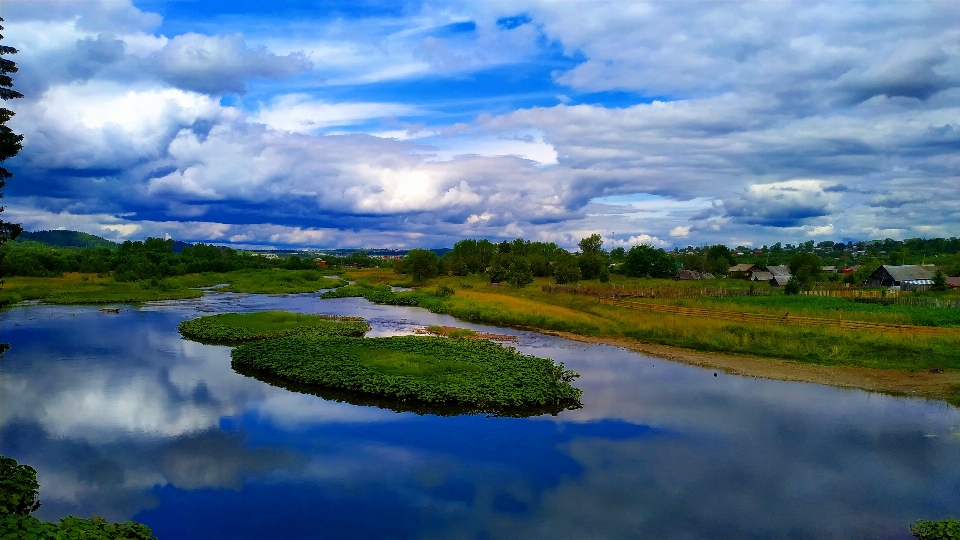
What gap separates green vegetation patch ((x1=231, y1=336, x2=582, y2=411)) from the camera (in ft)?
79.0

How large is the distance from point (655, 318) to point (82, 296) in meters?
62.1

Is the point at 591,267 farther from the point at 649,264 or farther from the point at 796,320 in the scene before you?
the point at 796,320

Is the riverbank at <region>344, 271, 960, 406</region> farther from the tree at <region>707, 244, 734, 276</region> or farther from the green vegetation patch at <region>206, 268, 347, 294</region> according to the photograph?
the tree at <region>707, 244, 734, 276</region>

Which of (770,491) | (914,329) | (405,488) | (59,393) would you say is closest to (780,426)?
(770,491)

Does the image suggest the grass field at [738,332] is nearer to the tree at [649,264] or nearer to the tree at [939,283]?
the tree at [939,283]

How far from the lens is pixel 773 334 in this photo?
37062 mm

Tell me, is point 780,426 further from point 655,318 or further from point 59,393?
point 59,393

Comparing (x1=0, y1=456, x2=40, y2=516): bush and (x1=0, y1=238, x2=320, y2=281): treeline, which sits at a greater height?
(x1=0, y1=238, x2=320, y2=281): treeline

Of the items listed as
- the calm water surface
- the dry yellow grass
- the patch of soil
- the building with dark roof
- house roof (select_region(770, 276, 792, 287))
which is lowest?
the calm water surface

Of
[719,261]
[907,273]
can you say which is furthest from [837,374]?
[719,261]

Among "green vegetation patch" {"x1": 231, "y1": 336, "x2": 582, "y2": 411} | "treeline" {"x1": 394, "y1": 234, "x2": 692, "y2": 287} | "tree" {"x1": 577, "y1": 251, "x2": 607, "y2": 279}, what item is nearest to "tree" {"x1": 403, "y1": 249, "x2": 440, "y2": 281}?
"treeline" {"x1": 394, "y1": 234, "x2": 692, "y2": 287}

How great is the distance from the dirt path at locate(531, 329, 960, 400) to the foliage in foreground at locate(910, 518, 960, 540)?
14643 millimetres

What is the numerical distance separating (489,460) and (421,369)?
9751 mm

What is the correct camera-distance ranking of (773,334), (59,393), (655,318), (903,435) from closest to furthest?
1. (903,435)
2. (59,393)
3. (773,334)
4. (655,318)
